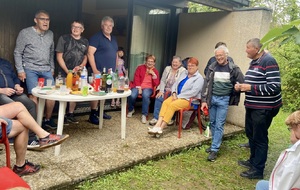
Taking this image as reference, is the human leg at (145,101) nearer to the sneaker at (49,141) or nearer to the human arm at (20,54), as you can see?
the human arm at (20,54)

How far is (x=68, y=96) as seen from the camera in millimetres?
3023

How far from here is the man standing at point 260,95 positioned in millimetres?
2918

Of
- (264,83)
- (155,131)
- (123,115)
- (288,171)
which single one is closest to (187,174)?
(155,131)

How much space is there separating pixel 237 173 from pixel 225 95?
98cm

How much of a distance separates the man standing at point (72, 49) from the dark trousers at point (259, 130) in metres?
2.30

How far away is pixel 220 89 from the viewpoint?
354 cm

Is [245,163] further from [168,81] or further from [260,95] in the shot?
[168,81]

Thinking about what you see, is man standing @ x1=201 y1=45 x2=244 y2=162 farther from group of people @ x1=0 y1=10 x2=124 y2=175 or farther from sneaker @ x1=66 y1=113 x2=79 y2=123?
sneaker @ x1=66 y1=113 x2=79 y2=123

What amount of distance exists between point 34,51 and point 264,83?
2.83m

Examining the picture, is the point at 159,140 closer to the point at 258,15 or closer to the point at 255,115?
the point at 255,115

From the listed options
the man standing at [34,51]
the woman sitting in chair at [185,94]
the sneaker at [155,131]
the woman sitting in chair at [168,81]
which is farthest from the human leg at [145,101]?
the man standing at [34,51]

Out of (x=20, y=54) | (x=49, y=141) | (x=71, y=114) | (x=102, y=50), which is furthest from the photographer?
(x=71, y=114)

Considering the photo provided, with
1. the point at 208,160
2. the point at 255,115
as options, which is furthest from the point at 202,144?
the point at 255,115

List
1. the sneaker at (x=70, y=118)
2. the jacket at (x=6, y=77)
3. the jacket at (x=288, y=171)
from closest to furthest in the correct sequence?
the jacket at (x=288, y=171) < the jacket at (x=6, y=77) < the sneaker at (x=70, y=118)
